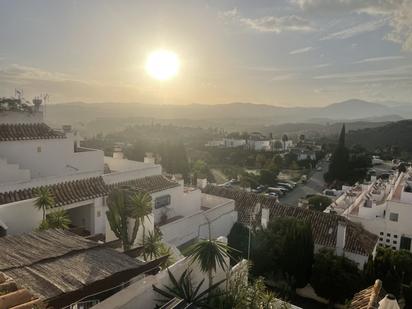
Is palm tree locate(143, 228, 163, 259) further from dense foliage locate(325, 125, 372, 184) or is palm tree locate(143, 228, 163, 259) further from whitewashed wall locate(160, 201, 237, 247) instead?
dense foliage locate(325, 125, 372, 184)

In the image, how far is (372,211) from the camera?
25516 millimetres

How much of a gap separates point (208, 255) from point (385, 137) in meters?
121

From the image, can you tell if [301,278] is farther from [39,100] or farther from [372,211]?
[39,100]

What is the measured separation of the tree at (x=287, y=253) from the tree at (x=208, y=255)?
396 inches

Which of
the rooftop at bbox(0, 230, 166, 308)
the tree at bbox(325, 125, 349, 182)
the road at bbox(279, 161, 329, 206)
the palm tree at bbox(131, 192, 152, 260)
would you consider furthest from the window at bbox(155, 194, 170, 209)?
the tree at bbox(325, 125, 349, 182)

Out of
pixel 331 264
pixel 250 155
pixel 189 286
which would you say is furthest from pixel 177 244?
→ pixel 250 155

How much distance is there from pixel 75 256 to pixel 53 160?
10.1m

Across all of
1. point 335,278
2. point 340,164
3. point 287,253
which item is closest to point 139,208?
point 287,253

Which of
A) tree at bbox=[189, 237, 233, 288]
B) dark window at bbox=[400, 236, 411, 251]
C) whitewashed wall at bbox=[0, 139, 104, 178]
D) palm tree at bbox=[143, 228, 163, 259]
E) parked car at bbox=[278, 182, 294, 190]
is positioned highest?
whitewashed wall at bbox=[0, 139, 104, 178]

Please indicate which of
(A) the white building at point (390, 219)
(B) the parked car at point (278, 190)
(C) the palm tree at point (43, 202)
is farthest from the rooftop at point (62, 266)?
(B) the parked car at point (278, 190)

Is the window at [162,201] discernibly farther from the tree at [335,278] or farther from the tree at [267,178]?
the tree at [267,178]

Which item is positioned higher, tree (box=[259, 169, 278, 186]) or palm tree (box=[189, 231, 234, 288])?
palm tree (box=[189, 231, 234, 288])

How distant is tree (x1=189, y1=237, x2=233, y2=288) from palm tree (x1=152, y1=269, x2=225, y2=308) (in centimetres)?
39

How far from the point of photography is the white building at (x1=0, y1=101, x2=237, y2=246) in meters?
13.6
